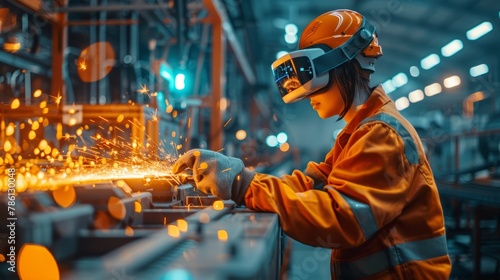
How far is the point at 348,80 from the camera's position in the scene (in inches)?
68.3

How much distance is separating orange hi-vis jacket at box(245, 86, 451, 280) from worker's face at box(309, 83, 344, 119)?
205 mm

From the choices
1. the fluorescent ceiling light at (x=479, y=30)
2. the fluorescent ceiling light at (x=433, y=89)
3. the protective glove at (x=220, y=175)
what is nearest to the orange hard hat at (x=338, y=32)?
the protective glove at (x=220, y=175)

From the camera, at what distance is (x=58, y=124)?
2969 mm

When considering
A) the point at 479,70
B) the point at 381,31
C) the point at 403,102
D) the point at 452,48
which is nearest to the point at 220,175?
the point at 381,31

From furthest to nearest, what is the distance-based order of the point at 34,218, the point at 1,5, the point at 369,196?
1. the point at 1,5
2. the point at 369,196
3. the point at 34,218

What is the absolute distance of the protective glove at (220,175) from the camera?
61.2 inches

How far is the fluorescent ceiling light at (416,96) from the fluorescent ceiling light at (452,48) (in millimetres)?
5493

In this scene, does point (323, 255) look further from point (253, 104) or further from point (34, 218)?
point (253, 104)

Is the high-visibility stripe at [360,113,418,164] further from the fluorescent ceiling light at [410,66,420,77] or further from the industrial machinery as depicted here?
the fluorescent ceiling light at [410,66,420,77]

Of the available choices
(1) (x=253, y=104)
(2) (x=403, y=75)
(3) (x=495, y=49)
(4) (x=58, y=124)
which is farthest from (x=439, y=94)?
(4) (x=58, y=124)

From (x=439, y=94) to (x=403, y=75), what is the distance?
191 centimetres

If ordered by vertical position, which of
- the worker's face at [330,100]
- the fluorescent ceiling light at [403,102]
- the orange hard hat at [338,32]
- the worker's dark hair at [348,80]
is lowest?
the worker's face at [330,100]

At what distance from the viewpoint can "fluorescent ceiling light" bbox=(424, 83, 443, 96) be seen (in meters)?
15.9

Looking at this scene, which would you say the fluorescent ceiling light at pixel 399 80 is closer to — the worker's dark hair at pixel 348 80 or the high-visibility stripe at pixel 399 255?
the worker's dark hair at pixel 348 80
